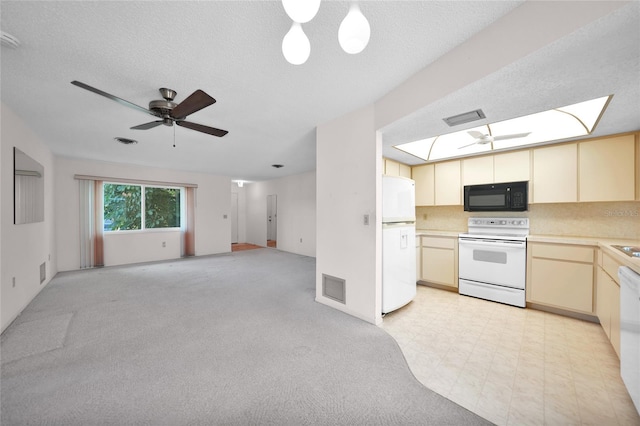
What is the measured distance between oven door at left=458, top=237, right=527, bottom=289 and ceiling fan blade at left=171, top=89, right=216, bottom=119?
11.9ft

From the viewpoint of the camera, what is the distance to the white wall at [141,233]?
193 inches

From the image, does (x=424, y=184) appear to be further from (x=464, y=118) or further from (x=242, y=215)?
(x=242, y=215)

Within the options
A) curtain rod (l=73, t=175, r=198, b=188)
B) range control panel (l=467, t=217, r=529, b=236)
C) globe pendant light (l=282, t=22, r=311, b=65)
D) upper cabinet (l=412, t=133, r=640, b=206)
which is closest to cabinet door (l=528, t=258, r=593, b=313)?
range control panel (l=467, t=217, r=529, b=236)

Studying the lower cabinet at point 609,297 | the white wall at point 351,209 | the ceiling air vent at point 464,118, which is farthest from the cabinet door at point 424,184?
the lower cabinet at point 609,297

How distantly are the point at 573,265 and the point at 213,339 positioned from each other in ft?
12.8

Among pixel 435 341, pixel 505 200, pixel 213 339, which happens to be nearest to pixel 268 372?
pixel 213 339

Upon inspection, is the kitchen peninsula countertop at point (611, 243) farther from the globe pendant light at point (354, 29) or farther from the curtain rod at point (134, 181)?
the curtain rod at point (134, 181)

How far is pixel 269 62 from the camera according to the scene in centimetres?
182

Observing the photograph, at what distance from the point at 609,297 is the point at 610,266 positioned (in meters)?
0.27

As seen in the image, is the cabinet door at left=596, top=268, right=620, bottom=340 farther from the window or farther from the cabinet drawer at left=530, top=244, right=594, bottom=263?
the window

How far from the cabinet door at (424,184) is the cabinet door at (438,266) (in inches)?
33.4

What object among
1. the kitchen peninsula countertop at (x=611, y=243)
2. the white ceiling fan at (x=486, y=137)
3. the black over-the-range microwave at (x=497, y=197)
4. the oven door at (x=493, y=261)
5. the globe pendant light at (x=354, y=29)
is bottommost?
the oven door at (x=493, y=261)

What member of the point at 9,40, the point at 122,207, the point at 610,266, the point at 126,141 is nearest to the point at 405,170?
the point at 610,266

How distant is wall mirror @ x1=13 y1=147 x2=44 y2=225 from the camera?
8.95 feet
